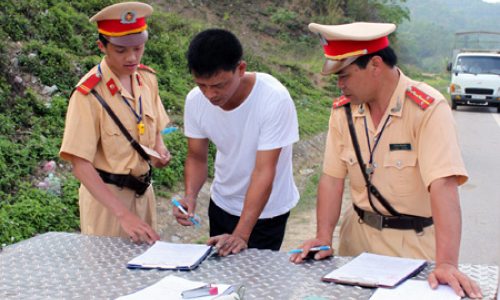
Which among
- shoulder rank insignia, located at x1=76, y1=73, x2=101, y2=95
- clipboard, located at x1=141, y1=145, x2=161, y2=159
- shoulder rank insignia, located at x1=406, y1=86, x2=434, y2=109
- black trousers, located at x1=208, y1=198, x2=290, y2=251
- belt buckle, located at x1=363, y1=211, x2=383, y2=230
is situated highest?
shoulder rank insignia, located at x1=76, y1=73, x2=101, y2=95

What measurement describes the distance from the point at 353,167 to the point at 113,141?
123 centimetres

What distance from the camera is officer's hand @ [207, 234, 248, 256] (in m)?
2.23

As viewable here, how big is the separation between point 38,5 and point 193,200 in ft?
18.0

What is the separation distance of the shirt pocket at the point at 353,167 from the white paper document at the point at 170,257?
72 cm

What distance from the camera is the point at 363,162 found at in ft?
7.43

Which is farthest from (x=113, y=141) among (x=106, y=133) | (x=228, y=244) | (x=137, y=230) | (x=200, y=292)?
(x=200, y=292)

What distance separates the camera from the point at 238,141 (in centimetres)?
267

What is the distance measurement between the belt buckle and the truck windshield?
45.1ft

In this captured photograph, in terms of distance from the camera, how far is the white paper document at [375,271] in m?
1.82

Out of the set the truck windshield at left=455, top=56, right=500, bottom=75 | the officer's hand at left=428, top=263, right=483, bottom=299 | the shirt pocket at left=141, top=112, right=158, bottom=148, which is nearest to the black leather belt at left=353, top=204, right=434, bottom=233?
the officer's hand at left=428, top=263, right=483, bottom=299

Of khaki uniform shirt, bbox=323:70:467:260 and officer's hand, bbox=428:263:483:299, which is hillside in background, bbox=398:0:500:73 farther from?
officer's hand, bbox=428:263:483:299

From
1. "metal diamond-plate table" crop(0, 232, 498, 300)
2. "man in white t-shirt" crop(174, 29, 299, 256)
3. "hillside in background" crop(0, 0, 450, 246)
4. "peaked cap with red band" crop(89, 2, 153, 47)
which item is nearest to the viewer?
"metal diamond-plate table" crop(0, 232, 498, 300)

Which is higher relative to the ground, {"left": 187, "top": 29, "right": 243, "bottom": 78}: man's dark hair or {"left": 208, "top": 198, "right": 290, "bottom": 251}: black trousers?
{"left": 187, "top": 29, "right": 243, "bottom": 78}: man's dark hair

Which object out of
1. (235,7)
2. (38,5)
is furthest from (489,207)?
(235,7)
